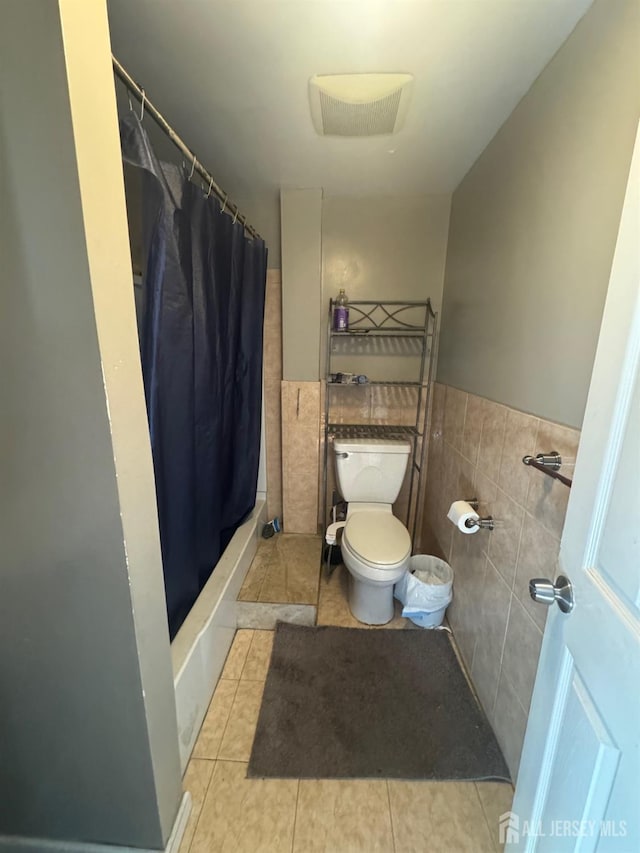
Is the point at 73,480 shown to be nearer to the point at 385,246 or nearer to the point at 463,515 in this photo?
the point at 463,515

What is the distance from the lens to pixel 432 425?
2143 mm

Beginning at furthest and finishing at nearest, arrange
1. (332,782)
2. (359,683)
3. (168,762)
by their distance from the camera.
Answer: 1. (359,683)
2. (332,782)
3. (168,762)

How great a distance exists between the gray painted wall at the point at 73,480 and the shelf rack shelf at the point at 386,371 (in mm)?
1485

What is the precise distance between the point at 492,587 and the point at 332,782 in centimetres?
83

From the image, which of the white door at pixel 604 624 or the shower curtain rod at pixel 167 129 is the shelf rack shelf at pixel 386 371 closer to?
the shower curtain rod at pixel 167 129

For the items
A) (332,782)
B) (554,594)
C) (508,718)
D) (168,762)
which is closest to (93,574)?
(168,762)

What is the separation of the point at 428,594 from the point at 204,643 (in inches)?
40.1

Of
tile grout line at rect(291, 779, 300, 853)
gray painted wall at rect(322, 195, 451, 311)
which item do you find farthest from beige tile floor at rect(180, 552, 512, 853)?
gray painted wall at rect(322, 195, 451, 311)

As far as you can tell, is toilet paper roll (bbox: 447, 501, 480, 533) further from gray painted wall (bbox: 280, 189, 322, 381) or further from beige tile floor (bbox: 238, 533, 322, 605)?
gray painted wall (bbox: 280, 189, 322, 381)

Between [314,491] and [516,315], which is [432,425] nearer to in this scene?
[314,491]

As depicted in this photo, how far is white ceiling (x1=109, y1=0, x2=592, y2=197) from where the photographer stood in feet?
3.05

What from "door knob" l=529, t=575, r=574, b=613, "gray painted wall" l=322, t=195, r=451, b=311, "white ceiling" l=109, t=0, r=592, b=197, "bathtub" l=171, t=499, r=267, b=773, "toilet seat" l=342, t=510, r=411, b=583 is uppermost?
"white ceiling" l=109, t=0, r=592, b=197

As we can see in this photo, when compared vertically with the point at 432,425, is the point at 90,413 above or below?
above

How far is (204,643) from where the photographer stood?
49.8 inches
